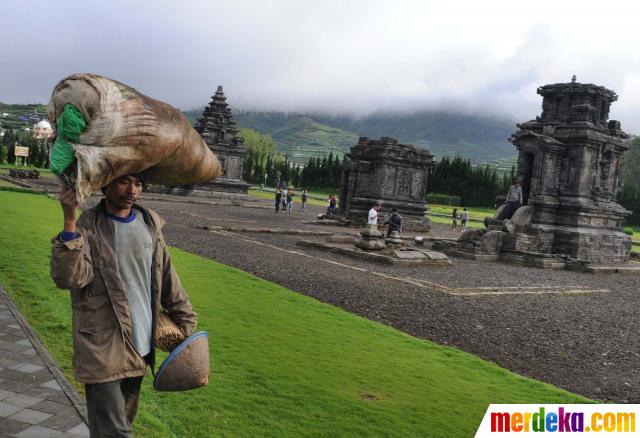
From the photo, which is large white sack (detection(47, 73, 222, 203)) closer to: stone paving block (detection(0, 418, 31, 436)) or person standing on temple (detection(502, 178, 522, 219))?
stone paving block (detection(0, 418, 31, 436))

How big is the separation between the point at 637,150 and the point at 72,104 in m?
82.8

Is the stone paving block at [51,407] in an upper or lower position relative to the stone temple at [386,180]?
lower

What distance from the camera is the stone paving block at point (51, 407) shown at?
4.30m

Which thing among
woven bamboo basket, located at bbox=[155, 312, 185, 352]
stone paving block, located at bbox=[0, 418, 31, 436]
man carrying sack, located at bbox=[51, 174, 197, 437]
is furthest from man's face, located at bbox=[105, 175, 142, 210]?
stone paving block, located at bbox=[0, 418, 31, 436]

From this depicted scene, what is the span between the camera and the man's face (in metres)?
3.18

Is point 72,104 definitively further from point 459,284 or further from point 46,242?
point 459,284

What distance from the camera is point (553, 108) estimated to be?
22422 mm

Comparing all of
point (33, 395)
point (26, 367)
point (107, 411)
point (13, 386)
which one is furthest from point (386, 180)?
point (107, 411)

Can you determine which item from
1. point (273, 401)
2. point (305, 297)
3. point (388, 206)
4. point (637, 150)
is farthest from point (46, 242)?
point (637, 150)

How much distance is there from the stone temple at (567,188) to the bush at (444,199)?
1538 inches

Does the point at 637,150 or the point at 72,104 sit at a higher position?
the point at 637,150

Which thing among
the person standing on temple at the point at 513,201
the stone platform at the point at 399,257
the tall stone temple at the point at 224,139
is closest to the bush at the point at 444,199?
the tall stone temple at the point at 224,139

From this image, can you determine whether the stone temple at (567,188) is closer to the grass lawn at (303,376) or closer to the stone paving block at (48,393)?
the grass lawn at (303,376)

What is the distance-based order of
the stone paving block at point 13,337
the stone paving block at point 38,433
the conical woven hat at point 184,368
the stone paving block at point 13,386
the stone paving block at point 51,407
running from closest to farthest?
the conical woven hat at point 184,368
the stone paving block at point 38,433
the stone paving block at point 51,407
the stone paving block at point 13,386
the stone paving block at point 13,337
